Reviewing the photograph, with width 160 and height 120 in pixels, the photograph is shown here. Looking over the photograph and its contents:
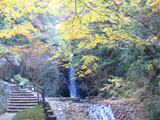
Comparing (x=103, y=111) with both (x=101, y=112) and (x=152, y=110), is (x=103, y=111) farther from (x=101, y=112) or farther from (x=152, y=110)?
(x=152, y=110)

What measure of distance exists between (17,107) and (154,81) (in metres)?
7.17

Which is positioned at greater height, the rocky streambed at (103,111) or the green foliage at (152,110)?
the green foliage at (152,110)

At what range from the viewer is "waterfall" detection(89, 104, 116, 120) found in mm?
7072

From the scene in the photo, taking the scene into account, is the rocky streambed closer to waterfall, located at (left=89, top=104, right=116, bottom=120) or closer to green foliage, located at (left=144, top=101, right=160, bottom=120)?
waterfall, located at (left=89, top=104, right=116, bottom=120)

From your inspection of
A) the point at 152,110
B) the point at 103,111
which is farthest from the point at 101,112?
the point at 152,110

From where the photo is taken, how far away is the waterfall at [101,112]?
7072 mm

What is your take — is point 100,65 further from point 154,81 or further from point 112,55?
point 154,81

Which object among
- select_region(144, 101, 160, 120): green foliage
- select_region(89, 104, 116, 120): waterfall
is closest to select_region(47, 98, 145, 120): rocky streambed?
select_region(89, 104, 116, 120): waterfall

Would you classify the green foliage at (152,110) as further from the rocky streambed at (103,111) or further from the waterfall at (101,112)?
the waterfall at (101,112)

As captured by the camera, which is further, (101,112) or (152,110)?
(101,112)

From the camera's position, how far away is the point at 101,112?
294 inches

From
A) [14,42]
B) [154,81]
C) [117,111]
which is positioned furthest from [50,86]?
[154,81]

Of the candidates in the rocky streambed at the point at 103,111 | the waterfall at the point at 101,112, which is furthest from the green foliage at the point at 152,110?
the waterfall at the point at 101,112

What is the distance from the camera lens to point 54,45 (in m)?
15.3
